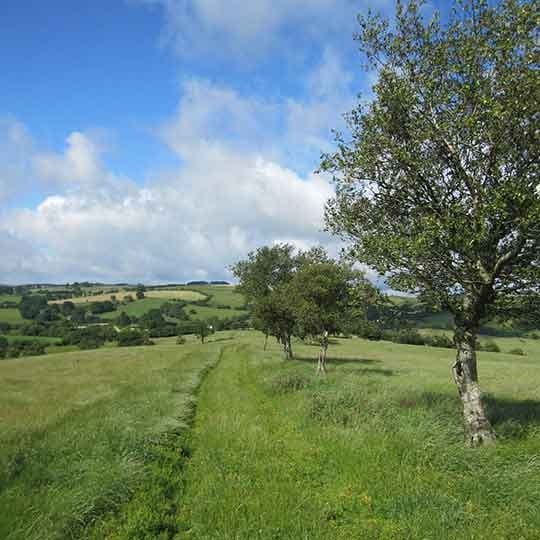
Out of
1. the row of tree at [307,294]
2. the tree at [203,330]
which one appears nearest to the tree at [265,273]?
the row of tree at [307,294]

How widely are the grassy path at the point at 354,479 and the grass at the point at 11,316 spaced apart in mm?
155112

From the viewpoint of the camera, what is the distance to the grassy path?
7516mm

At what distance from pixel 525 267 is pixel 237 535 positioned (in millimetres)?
11776

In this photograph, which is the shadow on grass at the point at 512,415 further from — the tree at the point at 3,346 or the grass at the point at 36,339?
the grass at the point at 36,339

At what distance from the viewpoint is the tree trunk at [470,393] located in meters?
12.1

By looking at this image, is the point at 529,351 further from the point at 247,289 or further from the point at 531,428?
the point at 531,428

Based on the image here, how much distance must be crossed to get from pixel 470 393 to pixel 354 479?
18.6 ft

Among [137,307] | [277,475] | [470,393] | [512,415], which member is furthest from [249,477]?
[137,307]

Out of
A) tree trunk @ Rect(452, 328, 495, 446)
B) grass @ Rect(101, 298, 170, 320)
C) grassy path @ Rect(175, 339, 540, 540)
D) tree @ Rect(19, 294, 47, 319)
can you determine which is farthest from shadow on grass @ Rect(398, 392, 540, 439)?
tree @ Rect(19, 294, 47, 319)

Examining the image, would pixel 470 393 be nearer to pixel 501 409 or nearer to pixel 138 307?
pixel 501 409

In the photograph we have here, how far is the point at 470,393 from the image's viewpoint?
1263 centimetres

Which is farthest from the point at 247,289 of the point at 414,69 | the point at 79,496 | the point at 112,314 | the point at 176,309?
the point at 112,314

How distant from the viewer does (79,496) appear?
8367mm

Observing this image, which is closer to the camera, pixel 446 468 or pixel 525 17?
pixel 446 468
